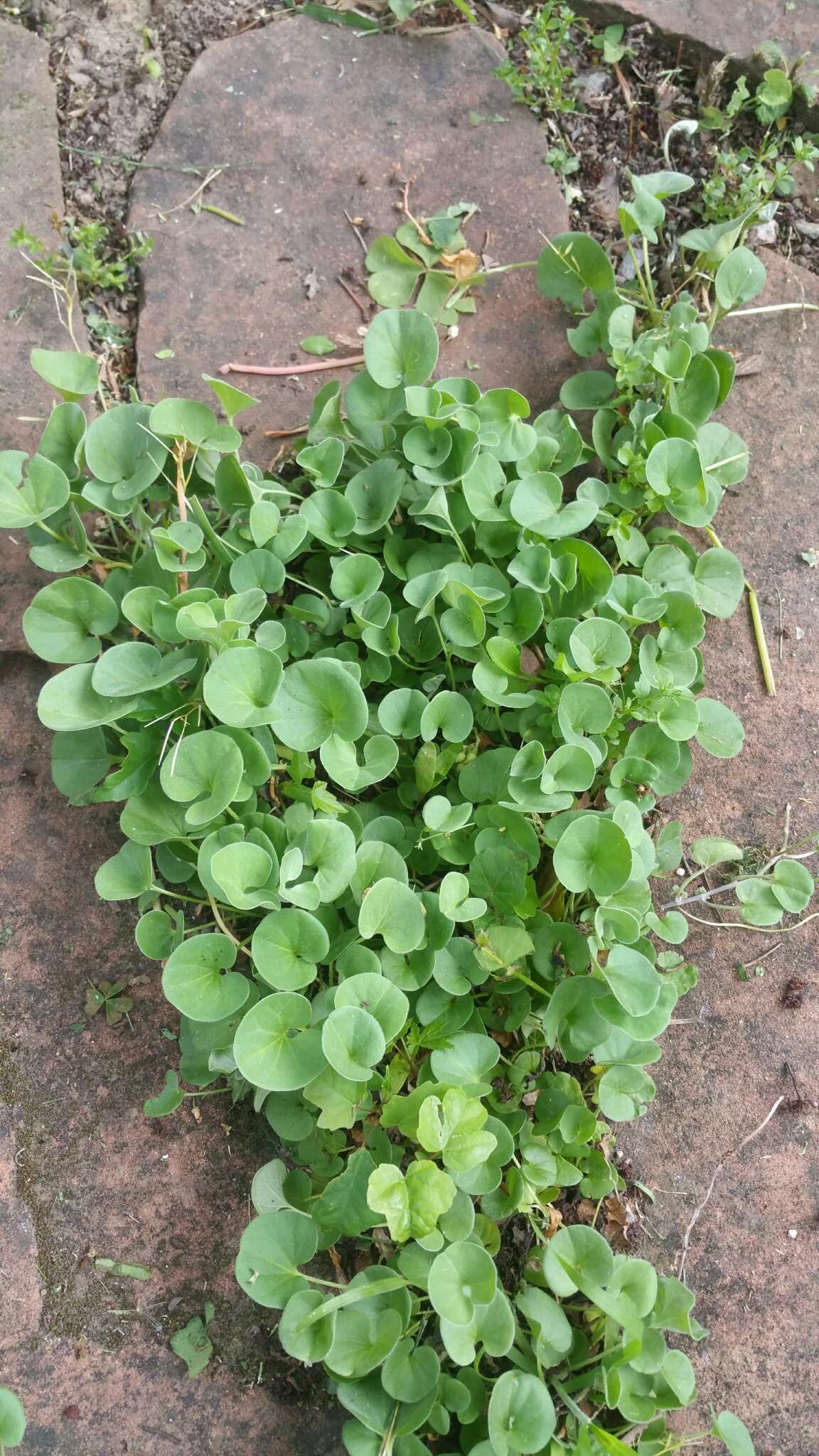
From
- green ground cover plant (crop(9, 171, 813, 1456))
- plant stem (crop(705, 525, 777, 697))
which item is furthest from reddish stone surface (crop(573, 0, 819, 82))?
plant stem (crop(705, 525, 777, 697))

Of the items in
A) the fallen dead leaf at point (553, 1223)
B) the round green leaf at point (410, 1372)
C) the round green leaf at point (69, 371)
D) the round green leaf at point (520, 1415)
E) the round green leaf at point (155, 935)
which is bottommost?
the fallen dead leaf at point (553, 1223)

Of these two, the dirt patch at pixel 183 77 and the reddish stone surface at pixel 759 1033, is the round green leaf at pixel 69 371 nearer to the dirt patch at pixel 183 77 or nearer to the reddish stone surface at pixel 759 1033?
the dirt patch at pixel 183 77

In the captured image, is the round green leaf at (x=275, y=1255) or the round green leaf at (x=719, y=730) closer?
the round green leaf at (x=275, y=1255)

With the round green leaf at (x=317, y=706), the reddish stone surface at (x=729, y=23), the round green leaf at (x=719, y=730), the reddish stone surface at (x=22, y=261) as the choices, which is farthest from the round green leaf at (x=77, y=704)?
the reddish stone surface at (x=729, y=23)

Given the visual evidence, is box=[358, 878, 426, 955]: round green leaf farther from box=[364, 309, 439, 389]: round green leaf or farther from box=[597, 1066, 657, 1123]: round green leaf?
box=[364, 309, 439, 389]: round green leaf

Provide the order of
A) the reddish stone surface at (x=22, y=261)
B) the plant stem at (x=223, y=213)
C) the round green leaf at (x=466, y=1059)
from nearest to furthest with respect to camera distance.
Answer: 1. the round green leaf at (x=466, y=1059)
2. the reddish stone surface at (x=22, y=261)
3. the plant stem at (x=223, y=213)

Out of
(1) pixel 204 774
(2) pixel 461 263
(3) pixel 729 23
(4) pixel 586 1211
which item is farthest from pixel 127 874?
(3) pixel 729 23
